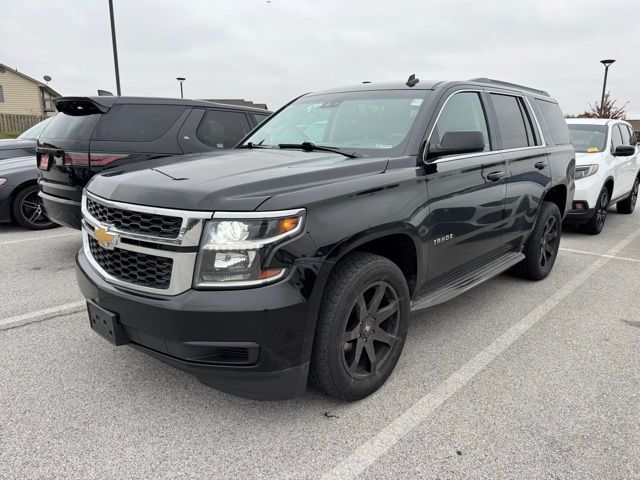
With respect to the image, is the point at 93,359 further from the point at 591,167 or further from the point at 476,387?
the point at 591,167

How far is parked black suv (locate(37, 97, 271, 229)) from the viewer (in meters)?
5.12

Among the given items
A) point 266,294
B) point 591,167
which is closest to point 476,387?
point 266,294

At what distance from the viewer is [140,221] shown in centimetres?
235

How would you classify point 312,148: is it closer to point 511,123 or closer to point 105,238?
point 105,238

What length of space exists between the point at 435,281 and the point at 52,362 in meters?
2.61

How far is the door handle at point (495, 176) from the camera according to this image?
12.2 feet

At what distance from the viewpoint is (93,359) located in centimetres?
323

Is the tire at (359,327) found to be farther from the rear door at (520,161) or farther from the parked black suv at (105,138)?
the parked black suv at (105,138)

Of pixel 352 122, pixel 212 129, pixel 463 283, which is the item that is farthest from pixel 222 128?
pixel 463 283

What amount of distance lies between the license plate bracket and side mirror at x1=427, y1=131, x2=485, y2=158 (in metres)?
2.09

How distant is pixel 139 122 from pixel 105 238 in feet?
11.3

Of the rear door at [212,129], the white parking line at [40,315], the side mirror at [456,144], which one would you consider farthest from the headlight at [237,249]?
the rear door at [212,129]

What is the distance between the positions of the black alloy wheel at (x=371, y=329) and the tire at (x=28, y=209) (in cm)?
628

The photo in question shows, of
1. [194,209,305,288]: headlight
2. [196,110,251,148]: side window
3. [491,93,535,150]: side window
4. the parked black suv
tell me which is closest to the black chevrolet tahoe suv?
[194,209,305,288]: headlight
